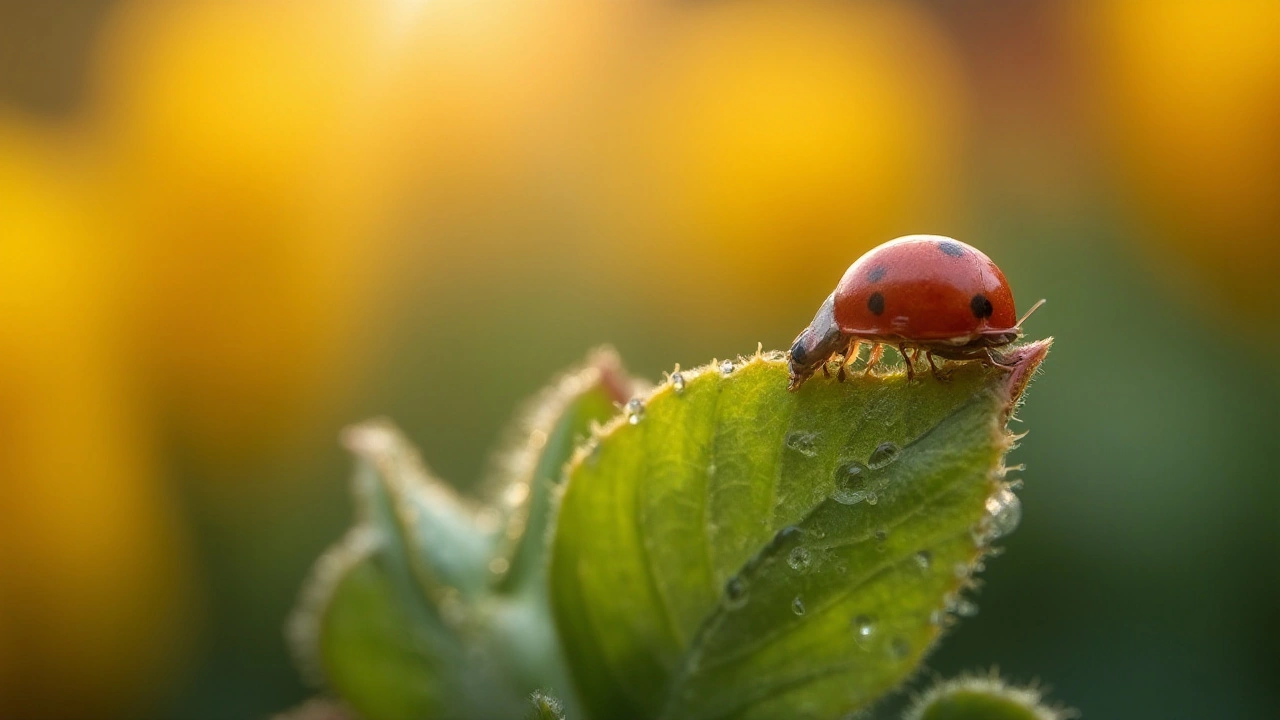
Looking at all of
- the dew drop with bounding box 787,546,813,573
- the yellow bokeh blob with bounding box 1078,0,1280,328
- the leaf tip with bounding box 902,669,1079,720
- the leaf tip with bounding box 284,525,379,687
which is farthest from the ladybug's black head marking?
the yellow bokeh blob with bounding box 1078,0,1280,328

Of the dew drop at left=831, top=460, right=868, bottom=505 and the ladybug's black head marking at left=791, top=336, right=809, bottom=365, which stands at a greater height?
the ladybug's black head marking at left=791, top=336, right=809, bottom=365

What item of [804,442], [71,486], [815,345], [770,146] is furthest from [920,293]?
[770,146]

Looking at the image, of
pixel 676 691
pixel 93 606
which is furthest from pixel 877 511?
pixel 93 606

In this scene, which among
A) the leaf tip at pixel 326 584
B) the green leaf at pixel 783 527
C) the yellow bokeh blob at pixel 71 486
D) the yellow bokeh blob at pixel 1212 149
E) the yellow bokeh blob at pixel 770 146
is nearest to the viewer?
the green leaf at pixel 783 527

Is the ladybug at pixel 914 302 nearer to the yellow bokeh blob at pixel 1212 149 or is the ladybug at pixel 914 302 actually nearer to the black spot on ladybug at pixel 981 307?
the black spot on ladybug at pixel 981 307

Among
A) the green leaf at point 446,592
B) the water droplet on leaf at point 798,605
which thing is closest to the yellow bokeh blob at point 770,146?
the green leaf at point 446,592

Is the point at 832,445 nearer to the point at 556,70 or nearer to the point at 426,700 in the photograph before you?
the point at 426,700

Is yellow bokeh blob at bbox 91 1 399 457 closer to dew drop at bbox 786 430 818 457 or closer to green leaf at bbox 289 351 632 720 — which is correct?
green leaf at bbox 289 351 632 720
